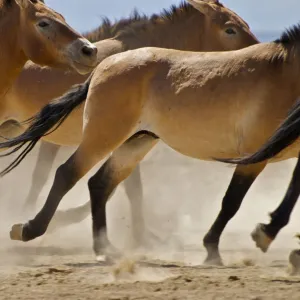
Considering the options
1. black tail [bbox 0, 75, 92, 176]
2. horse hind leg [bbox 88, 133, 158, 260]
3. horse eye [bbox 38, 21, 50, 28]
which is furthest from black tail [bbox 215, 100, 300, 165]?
horse eye [bbox 38, 21, 50, 28]

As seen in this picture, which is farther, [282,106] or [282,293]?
[282,106]

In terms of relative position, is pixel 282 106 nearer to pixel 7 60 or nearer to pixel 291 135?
pixel 291 135

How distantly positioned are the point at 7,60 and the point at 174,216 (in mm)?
3217

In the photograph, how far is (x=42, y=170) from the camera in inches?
483

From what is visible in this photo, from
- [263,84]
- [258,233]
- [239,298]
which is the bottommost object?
[239,298]

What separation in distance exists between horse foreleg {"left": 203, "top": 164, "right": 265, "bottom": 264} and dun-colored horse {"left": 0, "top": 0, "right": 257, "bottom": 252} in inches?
67.6

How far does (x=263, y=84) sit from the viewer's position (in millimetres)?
8328

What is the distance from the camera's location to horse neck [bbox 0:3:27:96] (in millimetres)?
8859

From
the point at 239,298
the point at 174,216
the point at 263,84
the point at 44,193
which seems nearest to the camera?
the point at 239,298

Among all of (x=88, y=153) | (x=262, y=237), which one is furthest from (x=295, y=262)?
(x=88, y=153)

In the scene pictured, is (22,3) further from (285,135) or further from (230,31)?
(230,31)

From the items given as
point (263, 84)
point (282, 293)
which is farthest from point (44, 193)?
point (282, 293)

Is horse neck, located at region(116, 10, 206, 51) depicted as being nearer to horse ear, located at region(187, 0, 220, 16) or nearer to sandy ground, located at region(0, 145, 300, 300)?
horse ear, located at region(187, 0, 220, 16)

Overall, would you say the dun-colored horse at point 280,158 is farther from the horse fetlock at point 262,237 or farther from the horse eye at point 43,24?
the horse eye at point 43,24
